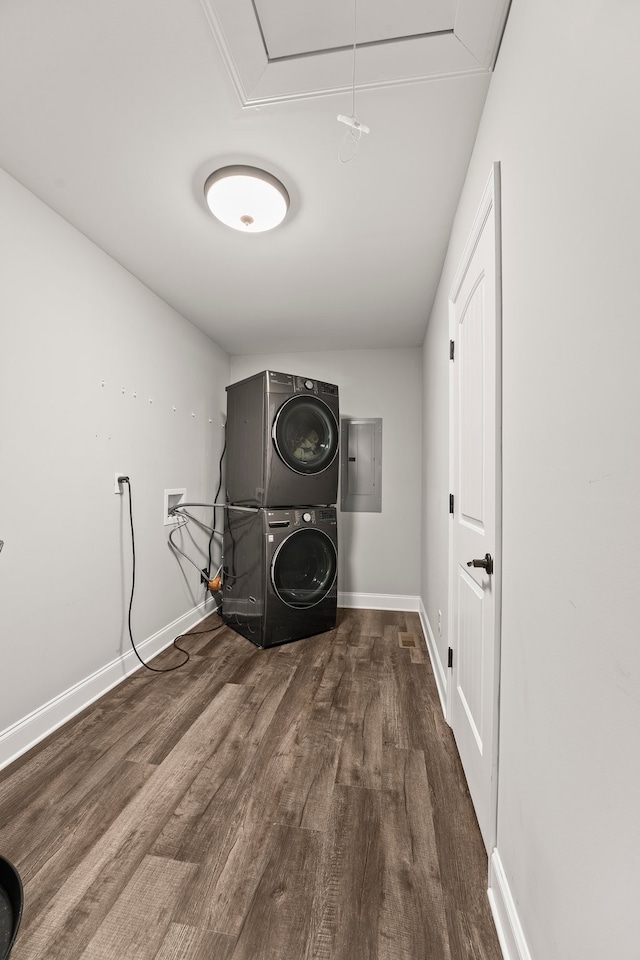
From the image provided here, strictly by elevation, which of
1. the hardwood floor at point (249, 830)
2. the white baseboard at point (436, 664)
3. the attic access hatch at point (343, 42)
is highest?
the attic access hatch at point (343, 42)

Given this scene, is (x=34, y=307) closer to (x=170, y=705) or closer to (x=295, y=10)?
(x=295, y=10)

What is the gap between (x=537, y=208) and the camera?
0.87 metres


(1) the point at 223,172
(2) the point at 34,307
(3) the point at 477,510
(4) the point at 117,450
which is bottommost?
(3) the point at 477,510

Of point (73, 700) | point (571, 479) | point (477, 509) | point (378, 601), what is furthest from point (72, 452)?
point (378, 601)

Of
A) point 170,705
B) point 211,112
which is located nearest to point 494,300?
point 211,112

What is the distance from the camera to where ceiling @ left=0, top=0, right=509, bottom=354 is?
3.67 ft

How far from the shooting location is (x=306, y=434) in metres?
3.02

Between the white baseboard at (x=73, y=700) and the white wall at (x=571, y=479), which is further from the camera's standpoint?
the white baseboard at (x=73, y=700)

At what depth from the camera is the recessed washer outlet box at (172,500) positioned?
110 inches

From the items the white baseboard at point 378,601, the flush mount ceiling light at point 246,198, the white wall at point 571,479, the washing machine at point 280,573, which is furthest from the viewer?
the white baseboard at point 378,601

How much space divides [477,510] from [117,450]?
1909 mm

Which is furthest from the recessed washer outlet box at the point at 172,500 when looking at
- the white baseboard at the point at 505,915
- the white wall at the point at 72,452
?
the white baseboard at the point at 505,915

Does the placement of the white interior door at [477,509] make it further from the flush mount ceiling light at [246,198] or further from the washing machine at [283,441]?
the washing machine at [283,441]

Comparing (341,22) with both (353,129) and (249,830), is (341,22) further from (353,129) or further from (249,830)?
(249,830)
